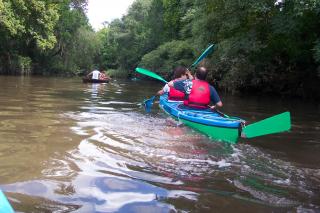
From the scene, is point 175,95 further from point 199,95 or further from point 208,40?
point 208,40

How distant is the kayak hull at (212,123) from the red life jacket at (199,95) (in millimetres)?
137

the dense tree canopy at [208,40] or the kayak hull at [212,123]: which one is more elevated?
the dense tree canopy at [208,40]

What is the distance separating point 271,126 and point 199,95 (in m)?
2.17

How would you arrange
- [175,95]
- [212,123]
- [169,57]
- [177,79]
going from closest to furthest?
[212,123], [177,79], [175,95], [169,57]

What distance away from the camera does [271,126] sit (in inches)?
242

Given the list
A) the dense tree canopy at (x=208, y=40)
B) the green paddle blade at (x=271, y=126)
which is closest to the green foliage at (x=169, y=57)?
the dense tree canopy at (x=208, y=40)

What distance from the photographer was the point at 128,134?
721 cm

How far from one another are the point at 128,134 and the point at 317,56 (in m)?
7.41

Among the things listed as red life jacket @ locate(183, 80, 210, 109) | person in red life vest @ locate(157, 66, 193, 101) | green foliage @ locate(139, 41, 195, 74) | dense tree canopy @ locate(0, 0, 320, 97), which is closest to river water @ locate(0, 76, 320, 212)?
red life jacket @ locate(183, 80, 210, 109)

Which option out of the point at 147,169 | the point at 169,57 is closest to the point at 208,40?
the point at 147,169

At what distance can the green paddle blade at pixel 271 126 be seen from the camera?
5.96 m

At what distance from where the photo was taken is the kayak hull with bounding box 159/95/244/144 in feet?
21.6

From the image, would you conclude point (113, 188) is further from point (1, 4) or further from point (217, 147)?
point (1, 4)

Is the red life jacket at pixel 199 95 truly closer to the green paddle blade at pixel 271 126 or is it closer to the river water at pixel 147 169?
the river water at pixel 147 169
